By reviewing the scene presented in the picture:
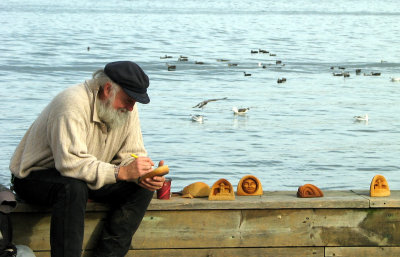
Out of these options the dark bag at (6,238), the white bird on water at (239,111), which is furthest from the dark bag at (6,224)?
the white bird on water at (239,111)

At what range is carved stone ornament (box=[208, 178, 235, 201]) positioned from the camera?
434 centimetres

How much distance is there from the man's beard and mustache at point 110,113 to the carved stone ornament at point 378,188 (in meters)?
1.30

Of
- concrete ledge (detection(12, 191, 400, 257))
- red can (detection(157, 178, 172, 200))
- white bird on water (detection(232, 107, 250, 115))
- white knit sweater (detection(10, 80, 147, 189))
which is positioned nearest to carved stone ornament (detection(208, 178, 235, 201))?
concrete ledge (detection(12, 191, 400, 257))

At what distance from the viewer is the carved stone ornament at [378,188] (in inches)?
174

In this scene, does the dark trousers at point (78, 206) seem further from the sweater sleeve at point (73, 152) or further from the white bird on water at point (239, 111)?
the white bird on water at point (239, 111)

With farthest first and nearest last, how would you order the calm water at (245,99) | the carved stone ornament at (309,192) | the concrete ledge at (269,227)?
the calm water at (245,99)
the carved stone ornament at (309,192)
the concrete ledge at (269,227)

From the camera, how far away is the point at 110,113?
13.0 feet

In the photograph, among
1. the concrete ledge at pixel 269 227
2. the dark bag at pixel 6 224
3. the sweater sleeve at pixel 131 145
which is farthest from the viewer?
the concrete ledge at pixel 269 227

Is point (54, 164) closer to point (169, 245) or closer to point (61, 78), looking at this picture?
point (169, 245)

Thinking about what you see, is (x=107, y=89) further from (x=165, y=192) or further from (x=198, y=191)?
(x=198, y=191)

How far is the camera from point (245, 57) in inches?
1231

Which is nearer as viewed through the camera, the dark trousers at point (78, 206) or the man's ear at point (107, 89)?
the dark trousers at point (78, 206)

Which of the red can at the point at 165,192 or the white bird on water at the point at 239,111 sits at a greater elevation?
the red can at the point at 165,192

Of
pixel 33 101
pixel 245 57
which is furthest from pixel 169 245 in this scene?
pixel 245 57
